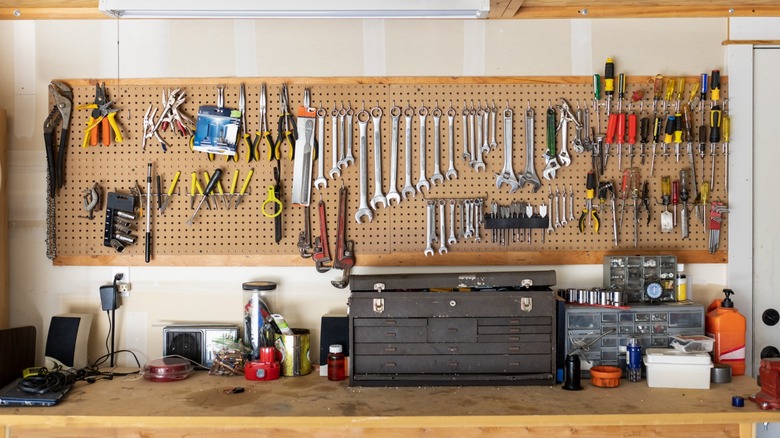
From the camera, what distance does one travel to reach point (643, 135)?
2.59 metres

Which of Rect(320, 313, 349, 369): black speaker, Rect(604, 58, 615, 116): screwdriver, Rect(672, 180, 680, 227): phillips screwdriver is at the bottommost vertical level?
Rect(320, 313, 349, 369): black speaker

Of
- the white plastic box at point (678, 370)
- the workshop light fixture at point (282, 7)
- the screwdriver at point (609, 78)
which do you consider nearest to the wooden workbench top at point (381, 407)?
the white plastic box at point (678, 370)

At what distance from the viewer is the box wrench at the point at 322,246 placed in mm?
2582

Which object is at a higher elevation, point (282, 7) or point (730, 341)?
point (282, 7)

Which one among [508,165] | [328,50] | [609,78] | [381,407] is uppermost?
[328,50]

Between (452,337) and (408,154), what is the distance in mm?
720

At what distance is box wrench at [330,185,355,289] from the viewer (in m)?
2.57

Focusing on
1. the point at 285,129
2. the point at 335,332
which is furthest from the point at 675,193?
the point at 285,129

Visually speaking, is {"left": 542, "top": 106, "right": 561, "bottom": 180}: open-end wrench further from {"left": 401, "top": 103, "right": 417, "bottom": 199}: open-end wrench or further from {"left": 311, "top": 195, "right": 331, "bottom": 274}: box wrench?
{"left": 311, "top": 195, "right": 331, "bottom": 274}: box wrench

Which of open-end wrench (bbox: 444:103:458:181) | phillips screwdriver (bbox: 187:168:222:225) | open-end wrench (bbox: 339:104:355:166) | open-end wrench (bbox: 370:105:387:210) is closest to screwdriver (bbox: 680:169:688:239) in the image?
open-end wrench (bbox: 444:103:458:181)

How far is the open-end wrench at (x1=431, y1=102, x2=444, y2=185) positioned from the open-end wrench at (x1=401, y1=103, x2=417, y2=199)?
82 mm

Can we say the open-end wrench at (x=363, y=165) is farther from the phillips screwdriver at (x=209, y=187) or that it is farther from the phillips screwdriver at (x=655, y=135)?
the phillips screwdriver at (x=655, y=135)

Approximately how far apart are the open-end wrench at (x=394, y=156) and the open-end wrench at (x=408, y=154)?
3cm

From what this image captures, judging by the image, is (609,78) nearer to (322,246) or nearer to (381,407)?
(322,246)
